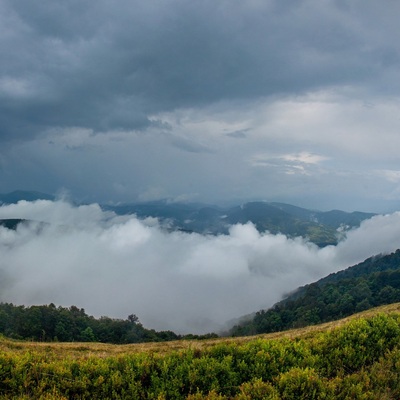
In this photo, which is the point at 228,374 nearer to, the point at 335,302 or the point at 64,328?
the point at 64,328

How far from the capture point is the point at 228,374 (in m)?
8.65

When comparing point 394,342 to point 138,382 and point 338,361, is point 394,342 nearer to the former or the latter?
point 338,361

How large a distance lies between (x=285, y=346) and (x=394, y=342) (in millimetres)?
3576

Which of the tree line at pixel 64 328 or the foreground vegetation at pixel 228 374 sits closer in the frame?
the foreground vegetation at pixel 228 374

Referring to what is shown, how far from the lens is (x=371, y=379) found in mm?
8445

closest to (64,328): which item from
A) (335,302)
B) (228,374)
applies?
(335,302)

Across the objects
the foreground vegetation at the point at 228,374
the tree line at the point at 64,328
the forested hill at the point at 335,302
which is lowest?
the forested hill at the point at 335,302

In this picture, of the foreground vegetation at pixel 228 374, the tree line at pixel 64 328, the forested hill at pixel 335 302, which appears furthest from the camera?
the forested hill at pixel 335 302

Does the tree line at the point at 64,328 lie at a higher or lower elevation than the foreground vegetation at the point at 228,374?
lower

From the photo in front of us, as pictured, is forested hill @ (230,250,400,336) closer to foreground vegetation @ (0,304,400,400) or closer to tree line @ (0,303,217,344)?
tree line @ (0,303,217,344)

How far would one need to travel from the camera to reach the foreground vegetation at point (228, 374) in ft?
25.4

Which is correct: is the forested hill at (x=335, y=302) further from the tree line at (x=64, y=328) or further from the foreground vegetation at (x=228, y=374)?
the foreground vegetation at (x=228, y=374)

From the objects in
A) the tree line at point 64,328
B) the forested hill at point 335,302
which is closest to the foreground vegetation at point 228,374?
the tree line at point 64,328

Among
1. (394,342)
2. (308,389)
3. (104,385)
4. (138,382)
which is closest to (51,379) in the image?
(104,385)
